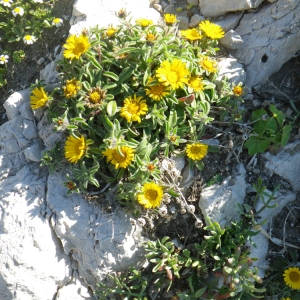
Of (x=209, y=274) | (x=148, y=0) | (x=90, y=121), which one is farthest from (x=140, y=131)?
(x=148, y=0)

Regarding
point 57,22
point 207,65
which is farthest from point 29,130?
point 207,65

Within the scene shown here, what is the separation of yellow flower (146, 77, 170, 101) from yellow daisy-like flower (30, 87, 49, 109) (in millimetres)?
1045

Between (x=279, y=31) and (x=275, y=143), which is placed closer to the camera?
(x=275, y=143)

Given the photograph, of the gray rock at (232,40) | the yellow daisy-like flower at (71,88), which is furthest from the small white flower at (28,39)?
the gray rock at (232,40)

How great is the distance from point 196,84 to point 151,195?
1.21 metres

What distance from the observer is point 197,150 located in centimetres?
409

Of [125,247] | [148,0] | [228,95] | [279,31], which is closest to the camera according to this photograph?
[125,247]

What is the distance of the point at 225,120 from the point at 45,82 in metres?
2.00

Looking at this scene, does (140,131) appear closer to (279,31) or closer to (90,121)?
(90,121)

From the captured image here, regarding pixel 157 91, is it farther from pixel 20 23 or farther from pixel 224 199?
pixel 20 23

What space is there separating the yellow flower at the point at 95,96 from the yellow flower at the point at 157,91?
443 millimetres

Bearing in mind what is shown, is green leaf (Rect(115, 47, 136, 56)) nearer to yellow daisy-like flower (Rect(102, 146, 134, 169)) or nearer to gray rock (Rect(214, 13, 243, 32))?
yellow daisy-like flower (Rect(102, 146, 134, 169))

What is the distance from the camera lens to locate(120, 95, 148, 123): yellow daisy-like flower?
3885mm

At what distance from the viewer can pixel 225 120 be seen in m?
4.35
